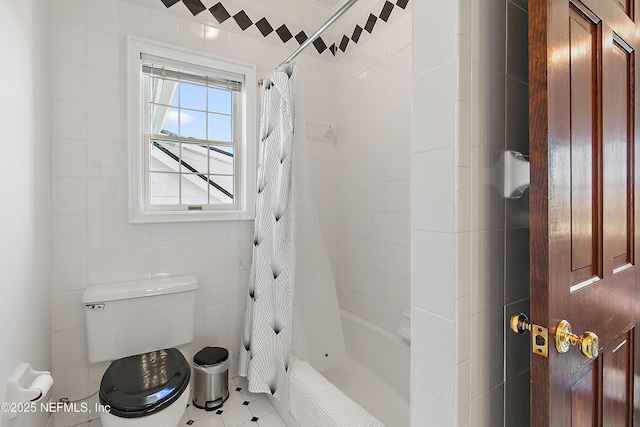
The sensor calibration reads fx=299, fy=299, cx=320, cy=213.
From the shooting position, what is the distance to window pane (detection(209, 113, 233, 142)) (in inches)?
78.0

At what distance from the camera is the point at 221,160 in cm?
203

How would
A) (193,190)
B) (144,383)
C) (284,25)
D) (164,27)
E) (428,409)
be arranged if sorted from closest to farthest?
(428,409)
(144,383)
(164,27)
(193,190)
(284,25)

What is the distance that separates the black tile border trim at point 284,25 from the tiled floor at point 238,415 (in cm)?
230

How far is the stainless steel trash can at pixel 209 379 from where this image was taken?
1663 mm

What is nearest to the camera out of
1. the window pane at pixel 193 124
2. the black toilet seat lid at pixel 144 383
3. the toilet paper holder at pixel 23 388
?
the toilet paper holder at pixel 23 388

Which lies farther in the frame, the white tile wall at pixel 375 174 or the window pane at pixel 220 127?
the window pane at pixel 220 127

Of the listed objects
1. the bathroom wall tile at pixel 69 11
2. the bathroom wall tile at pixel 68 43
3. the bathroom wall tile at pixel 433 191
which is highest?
the bathroom wall tile at pixel 69 11

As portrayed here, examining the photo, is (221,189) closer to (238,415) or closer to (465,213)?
(238,415)

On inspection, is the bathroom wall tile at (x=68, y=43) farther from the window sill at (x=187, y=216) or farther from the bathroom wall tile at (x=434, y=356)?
the bathroom wall tile at (x=434, y=356)

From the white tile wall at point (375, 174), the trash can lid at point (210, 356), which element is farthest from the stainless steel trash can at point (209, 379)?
the white tile wall at point (375, 174)

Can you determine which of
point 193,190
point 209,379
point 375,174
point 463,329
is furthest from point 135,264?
point 463,329

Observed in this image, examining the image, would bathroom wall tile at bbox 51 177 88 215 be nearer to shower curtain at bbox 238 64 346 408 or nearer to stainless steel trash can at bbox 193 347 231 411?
shower curtain at bbox 238 64 346 408

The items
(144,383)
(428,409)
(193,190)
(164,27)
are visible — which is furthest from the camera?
(193,190)

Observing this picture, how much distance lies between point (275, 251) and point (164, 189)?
2.80ft
